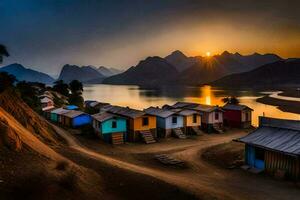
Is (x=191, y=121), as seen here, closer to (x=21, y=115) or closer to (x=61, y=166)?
(x=21, y=115)

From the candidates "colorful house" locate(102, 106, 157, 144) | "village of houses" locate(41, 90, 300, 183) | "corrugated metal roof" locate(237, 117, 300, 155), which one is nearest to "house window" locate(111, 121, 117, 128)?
"village of houses" locate(41, 90, 300, 183)

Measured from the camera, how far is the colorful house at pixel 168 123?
44.8 metres

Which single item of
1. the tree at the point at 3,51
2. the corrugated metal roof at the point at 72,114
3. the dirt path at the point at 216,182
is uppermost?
the tree at the point at 3,51

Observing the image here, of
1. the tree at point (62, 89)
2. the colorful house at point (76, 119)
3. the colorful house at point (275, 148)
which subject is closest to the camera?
the colorful house at point (275, 148)

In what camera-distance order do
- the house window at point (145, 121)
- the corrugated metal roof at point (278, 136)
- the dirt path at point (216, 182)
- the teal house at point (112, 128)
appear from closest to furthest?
the dirt path at point (216, 182) < the corrugated metal roof at point (278, 136) < the teal house at point (112, 128) < the house window at point (145, 121)

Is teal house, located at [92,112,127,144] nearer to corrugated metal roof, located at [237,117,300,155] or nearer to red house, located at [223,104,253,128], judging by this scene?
corrugated metal roof, located at [237,117,300,155]

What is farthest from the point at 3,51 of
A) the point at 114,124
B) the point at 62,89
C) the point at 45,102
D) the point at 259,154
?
the point at 62,89

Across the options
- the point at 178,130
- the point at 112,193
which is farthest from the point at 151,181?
the point at 178,130

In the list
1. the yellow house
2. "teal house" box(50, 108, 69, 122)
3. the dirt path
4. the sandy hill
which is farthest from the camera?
"teal house" box(50, 108, 69, 122)

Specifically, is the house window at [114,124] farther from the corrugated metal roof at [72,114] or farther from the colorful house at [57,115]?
the colorful house at [57,115]

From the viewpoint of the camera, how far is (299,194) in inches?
763

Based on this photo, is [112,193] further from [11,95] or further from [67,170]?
[11,95]

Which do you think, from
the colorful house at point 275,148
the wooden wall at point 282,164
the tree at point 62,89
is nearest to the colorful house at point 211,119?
the colorful house at point 275,148

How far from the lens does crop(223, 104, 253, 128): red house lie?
5331cm
